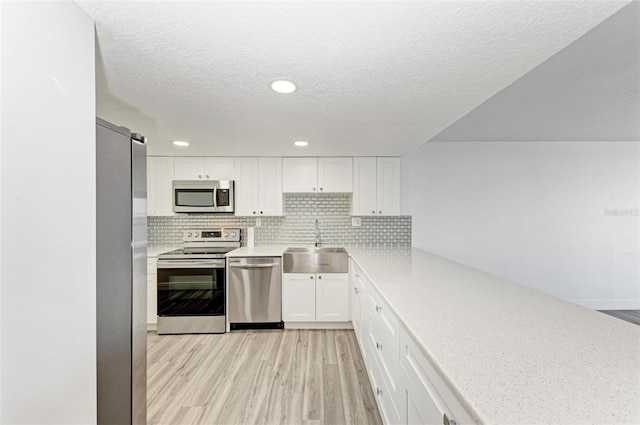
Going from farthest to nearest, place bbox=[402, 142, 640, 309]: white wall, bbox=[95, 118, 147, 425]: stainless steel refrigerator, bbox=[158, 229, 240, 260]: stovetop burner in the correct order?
bbox=[402, 142, 640, 309]: white wall → bbox=[158, 229, 240, 260]: stovetop burner → bbox=[95, 118, 147, 425]: stainless steel refrigerator

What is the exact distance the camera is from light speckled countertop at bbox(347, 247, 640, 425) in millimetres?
685

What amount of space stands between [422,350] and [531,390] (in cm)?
35

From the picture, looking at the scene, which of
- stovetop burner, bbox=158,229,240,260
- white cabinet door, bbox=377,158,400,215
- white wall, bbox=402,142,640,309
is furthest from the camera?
white wall, bbox=402,142,640,309

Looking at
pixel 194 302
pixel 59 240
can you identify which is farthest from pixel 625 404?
pixel 194 302

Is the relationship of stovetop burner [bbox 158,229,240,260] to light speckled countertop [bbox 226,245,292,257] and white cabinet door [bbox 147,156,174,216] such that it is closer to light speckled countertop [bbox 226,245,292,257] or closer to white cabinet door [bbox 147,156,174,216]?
light speckled countertop [bbox 226,245,292,257]

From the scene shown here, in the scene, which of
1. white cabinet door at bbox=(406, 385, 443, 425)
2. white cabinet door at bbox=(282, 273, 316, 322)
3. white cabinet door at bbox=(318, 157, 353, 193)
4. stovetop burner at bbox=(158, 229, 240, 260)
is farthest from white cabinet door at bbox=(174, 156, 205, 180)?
white cabinet door at bbox=(406, 385, 443, 425)

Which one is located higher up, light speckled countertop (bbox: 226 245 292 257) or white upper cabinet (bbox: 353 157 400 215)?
white upper cabinet (bbox: 353 157 400 215)

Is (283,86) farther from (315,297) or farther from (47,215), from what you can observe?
(315,297)

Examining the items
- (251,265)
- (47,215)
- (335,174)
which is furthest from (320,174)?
(47,215)

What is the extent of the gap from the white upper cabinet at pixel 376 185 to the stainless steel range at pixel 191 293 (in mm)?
1826

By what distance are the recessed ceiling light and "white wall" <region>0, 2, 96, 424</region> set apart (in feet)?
2.58

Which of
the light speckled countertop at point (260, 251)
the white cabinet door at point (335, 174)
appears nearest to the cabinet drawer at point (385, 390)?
the light speckled countertop at point (260, 251)

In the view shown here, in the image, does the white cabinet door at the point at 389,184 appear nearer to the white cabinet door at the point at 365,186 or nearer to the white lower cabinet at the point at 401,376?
the white cabinet door at the point at 365,186

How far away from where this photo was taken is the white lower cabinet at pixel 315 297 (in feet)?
10.9
